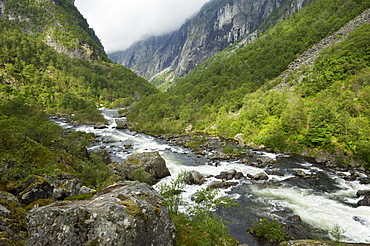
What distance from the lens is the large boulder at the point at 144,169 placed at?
26.3m

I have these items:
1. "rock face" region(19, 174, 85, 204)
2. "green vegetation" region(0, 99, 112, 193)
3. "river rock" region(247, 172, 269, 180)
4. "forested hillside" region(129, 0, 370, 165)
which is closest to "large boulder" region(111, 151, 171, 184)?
"green vegetation" region(0, 99, 112, 193)

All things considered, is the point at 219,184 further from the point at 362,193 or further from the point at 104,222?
the point at 104,222

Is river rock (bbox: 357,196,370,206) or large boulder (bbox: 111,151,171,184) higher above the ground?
large boulder (bbox: 111,151,171,184)

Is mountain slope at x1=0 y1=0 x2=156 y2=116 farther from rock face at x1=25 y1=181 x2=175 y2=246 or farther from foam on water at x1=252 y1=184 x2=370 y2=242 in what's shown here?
foam on water at x1=252 y1=184 x2=370 y2=242

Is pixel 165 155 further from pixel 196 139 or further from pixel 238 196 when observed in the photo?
pixel 238 196

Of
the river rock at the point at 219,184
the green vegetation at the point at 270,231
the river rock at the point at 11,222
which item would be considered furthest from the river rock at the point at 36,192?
the river rock at the point at 219,184

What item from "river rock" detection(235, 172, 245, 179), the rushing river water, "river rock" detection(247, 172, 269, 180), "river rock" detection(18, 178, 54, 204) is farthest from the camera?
"river rock" detection(235, 172, 245, 179)

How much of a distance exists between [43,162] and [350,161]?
45.3 m

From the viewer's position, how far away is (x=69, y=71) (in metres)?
165

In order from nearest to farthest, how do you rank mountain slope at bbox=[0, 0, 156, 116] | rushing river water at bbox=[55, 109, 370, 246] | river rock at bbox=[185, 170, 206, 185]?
rushing river water at bbox=[55, 109, 370, 246] → river rock at bbox=[185, 170, 206, 185] → mountain slope at bbox=[0, 0, 156, 116]

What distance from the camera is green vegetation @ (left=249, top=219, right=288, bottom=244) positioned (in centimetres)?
1448

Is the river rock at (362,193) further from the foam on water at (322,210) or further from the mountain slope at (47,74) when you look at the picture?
the mountain slope at (47,74)

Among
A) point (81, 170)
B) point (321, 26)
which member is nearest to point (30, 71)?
point (81, 170)

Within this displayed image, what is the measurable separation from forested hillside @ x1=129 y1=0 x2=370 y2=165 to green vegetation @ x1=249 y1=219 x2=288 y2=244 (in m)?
27.7
